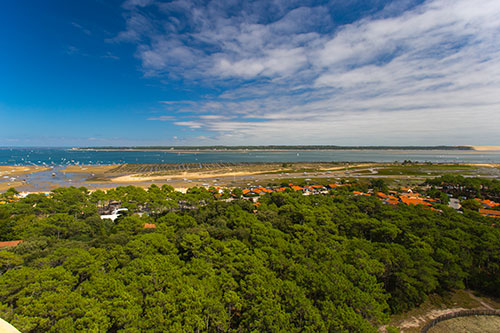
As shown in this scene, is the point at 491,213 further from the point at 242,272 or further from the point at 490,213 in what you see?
the point at 242,272

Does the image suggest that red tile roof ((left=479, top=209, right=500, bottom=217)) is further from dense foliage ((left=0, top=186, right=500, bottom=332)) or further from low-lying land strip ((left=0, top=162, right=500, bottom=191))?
low-lying land strip ((left=0, top=162, right=500, bottom=191))

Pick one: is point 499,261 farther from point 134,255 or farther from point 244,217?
point 134,255

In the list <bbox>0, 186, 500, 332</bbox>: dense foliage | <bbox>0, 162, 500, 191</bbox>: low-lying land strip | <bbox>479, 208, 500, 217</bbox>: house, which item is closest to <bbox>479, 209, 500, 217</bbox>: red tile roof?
<bbox>479, 208, 500, 217</bbox>: house

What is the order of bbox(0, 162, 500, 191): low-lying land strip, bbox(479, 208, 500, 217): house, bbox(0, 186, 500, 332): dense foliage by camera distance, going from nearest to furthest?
bbox(0, 186, 500, 332): dense foliage < bbox(479, 208, 500, 217): house < bbox(0, 162, 500, 191): low-lying land strip

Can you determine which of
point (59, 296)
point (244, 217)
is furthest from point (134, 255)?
point (244, 217)

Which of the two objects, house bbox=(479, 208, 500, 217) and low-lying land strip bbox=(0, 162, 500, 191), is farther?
low-lying land strip bbox=(0, 162, 500, 191)

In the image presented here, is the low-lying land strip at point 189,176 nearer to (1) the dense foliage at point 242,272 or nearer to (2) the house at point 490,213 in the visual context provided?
(2) the house at point 490,213

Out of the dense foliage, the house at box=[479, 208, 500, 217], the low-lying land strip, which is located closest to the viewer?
the dense foliage

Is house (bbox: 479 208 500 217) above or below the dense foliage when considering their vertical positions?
below

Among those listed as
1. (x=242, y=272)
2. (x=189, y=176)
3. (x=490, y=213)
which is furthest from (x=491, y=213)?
(x=189, y=176)
